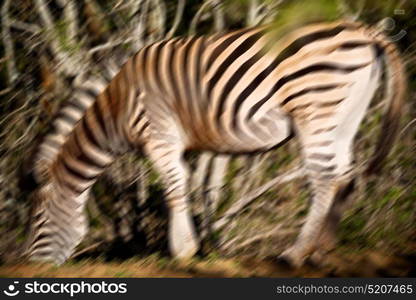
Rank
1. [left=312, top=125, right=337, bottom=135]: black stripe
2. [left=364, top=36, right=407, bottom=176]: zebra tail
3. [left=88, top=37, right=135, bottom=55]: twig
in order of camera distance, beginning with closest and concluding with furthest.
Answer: [left=312, top=125, right=337, bottom=135]: black stripe, [left=364, top=36, right=407, bottom=176]: zebra tail, [left=88, top=37, right=135, bottom=55]: twig

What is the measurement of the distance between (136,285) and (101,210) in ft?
3.39

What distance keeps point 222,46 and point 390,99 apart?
1206 mm

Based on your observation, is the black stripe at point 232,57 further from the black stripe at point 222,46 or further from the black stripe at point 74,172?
the black stripe at point 74,172

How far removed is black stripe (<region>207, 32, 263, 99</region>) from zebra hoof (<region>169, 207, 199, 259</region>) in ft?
2.85

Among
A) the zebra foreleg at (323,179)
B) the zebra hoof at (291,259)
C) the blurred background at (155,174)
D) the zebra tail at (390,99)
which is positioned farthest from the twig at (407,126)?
the zebra hoof at (291,259)

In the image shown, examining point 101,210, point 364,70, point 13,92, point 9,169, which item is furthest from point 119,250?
point 364,70

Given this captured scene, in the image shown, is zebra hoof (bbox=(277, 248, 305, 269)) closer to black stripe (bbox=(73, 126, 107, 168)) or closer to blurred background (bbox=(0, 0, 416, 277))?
blurred background (bbox=(0, 0, 416, 277))

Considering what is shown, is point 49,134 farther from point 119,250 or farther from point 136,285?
point 136,285

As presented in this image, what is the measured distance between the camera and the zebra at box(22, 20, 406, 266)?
4598mm

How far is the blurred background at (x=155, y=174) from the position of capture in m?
5.16

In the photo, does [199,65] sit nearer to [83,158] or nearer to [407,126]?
[83,158]

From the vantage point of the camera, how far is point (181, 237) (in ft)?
16.3

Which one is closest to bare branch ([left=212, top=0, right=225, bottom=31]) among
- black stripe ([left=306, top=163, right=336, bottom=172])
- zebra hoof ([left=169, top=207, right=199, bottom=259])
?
black stripe ([left=306, top=163, right=336, bottom=172])

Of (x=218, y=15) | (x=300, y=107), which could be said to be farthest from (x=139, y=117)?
(x=300, y=107)
